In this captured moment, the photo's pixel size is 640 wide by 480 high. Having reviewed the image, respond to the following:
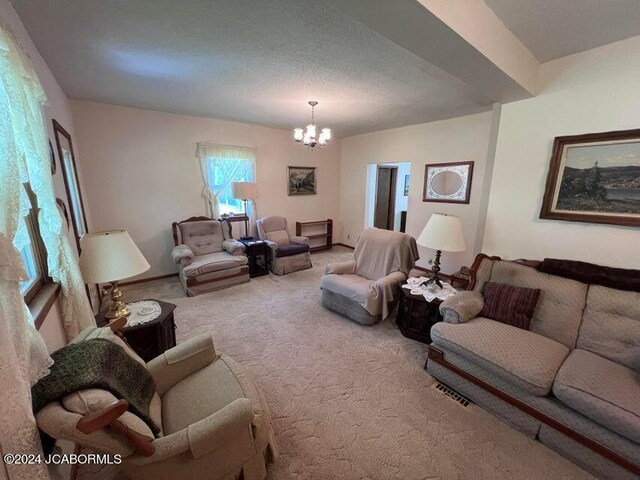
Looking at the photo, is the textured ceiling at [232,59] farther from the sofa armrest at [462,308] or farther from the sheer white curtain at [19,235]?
the sofa armrest at [462,308]

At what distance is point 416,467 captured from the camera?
1422mm

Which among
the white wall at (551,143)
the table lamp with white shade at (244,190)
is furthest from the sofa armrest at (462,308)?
the table lamp with white shade at (244,190)

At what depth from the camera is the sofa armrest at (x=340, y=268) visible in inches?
125

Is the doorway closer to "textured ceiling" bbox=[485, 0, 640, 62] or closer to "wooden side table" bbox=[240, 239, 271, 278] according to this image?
"wooden side table" bbox=[240, 239, 271, 278]

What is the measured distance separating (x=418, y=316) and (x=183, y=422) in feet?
6.85

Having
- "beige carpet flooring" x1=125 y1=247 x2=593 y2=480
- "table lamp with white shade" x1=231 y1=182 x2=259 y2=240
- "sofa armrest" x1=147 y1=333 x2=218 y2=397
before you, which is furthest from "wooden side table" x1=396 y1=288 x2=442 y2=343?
"table lamp with white shade" x1=231 y1=182 x2=259 y2=240

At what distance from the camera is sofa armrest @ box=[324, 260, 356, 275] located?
10.4 ft

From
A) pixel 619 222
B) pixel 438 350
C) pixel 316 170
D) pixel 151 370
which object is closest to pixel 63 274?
pixel 151 370

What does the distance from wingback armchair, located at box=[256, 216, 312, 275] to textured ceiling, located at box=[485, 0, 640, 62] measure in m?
3.63

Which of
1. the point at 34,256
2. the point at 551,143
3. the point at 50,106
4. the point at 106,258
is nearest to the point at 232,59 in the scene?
the point at 50,106

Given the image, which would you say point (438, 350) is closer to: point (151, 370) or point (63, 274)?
point (151, 370)

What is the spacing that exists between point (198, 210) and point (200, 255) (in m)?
0.86

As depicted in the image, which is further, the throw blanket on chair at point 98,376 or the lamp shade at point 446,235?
the lamp shade at point 446,235

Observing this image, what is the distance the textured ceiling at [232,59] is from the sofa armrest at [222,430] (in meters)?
2.17
